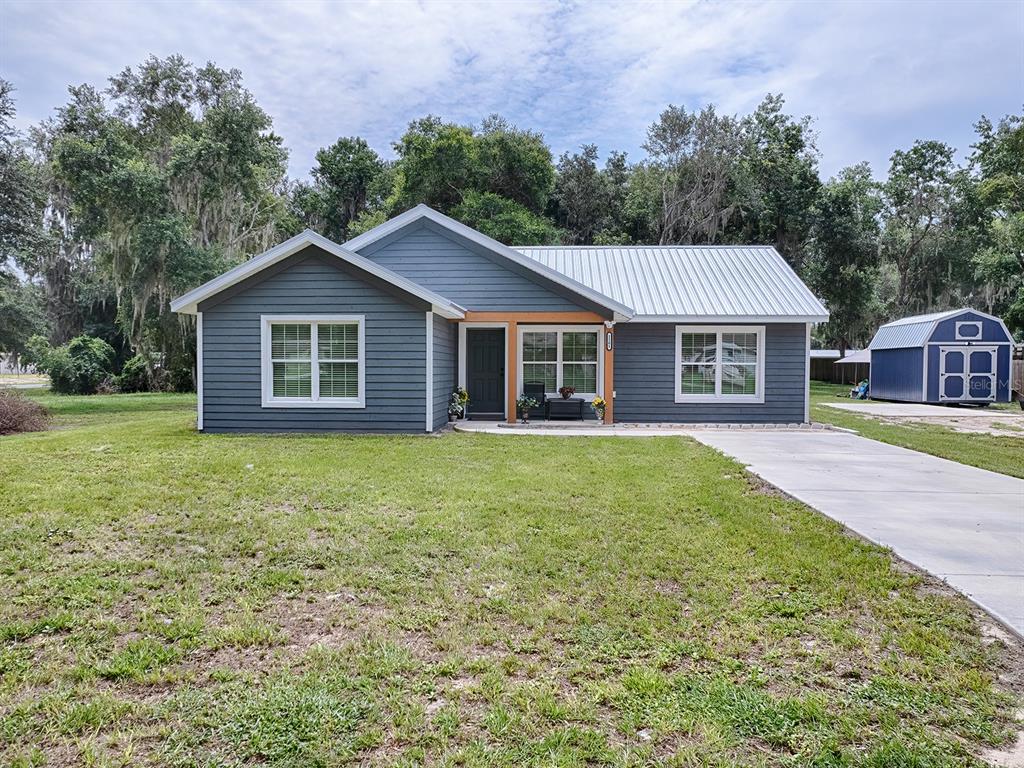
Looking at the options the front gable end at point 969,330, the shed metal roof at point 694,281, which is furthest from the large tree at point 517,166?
the front gable end at point 969,330

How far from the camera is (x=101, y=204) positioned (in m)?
20.0

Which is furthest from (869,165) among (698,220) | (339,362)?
(339,362)

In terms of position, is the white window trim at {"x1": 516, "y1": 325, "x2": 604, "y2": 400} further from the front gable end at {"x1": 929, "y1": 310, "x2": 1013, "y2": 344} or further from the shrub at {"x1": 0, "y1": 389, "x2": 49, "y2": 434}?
the front gable end at {"x1": 929, "y1": 310, "x2": 1013, "y2": 344}

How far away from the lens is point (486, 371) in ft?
45.7

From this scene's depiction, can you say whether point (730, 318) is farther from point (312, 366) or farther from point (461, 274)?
point (312, 366)

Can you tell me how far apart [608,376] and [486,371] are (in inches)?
107

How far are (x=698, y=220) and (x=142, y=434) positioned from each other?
84.1 ft

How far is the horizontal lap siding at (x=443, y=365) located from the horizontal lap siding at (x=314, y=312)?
51 centimetres

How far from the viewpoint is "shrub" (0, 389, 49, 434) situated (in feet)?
39.4

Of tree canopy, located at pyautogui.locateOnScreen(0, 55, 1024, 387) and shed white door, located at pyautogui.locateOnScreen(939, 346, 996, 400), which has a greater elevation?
tree canopy, located at pyautogui.locateOnScreen(0, 55, 1024, 387)

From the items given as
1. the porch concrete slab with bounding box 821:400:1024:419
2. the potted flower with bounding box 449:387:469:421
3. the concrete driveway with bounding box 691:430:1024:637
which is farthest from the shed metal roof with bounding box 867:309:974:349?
the potted flower with bounding box 449:387:469:421

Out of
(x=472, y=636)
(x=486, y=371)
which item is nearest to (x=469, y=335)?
(x=486, y=371)

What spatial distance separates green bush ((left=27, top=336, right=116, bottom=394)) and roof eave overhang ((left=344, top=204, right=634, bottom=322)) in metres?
16.8

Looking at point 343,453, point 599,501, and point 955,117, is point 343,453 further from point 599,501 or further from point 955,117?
point 955,117
